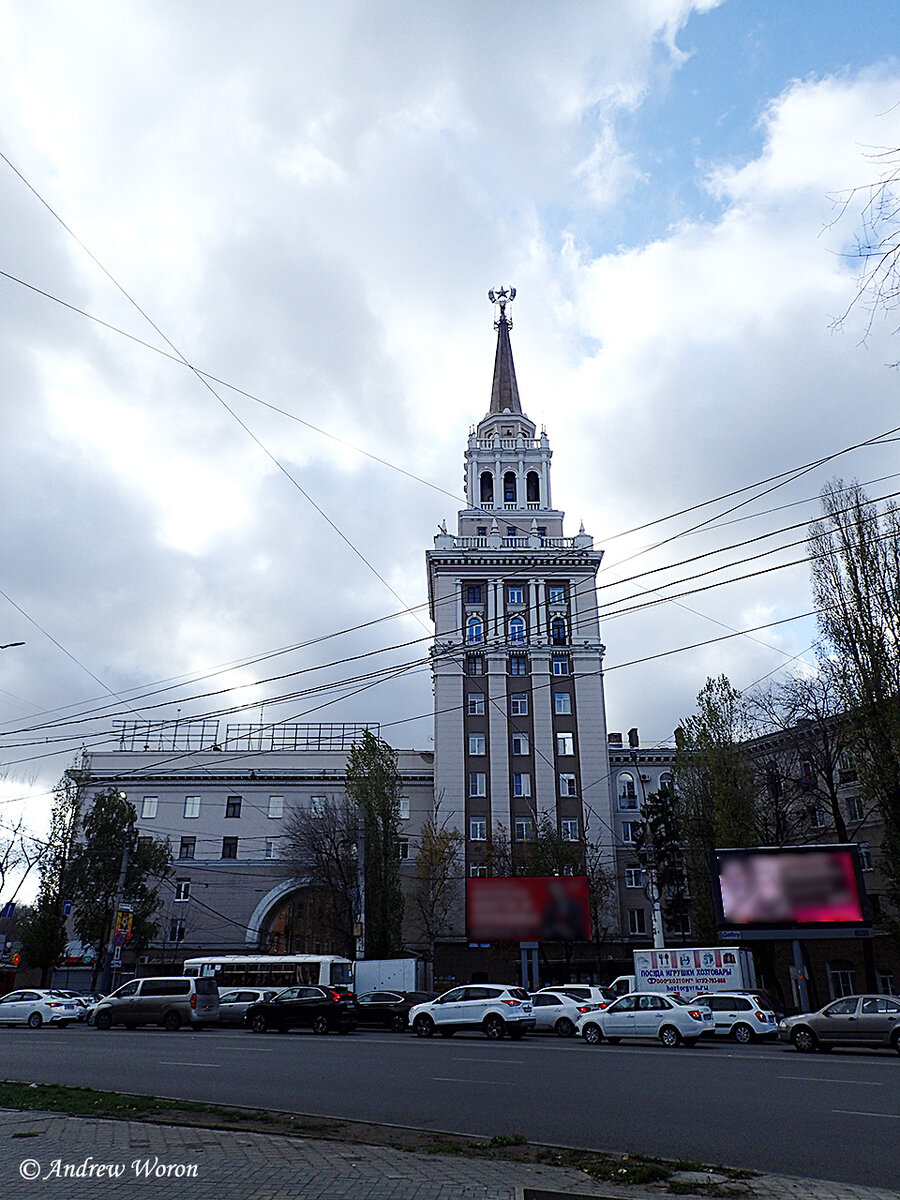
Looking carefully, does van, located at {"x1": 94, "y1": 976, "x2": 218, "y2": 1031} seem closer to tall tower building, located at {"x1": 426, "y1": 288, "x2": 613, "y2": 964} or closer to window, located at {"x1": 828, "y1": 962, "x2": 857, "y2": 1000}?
tall tower building, located at {"x1": 426, "y1": 288, "x2": 613, "y2": 964}

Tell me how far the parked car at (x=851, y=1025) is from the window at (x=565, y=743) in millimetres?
37715

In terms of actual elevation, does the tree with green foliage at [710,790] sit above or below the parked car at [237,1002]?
above

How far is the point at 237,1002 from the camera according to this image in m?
34.6

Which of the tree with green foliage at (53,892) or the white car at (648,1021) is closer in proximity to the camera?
the white car at (648,1021)

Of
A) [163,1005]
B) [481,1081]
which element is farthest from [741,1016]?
[163,1005]

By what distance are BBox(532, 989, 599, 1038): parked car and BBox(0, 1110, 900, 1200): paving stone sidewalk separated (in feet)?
73.8

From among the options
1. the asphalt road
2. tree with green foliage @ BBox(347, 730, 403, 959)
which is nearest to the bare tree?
tree with green foliage @ BBox(347, 730, 403, 959)

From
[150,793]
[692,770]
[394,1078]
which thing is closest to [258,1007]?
[394,1078]

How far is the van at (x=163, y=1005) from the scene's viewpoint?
30391 millimetres

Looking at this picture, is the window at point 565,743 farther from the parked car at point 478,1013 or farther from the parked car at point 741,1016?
the parked car at point 741,1016

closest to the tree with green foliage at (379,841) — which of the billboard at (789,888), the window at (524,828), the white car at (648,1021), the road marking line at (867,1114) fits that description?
the window at (524,828)

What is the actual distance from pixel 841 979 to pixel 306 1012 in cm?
3001

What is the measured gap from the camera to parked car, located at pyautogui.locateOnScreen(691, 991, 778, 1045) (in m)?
26.3

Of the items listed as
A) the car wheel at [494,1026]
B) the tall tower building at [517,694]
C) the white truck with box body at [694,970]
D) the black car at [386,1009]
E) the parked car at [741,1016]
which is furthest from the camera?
the tall tower building at [517,694]
